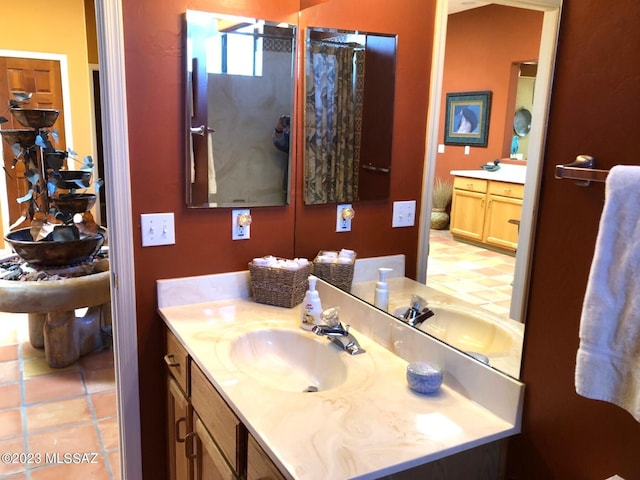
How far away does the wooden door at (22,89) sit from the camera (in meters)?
5.52

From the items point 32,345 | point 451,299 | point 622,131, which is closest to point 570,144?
point 622,131

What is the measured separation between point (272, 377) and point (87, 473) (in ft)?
4.47

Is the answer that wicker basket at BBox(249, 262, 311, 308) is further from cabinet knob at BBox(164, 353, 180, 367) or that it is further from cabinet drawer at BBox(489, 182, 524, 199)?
cabinet drawer at BBox(489, 182, 524, 199)

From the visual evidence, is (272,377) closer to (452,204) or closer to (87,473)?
(452,204)

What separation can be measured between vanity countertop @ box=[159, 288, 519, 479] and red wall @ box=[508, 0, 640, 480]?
0.12 m

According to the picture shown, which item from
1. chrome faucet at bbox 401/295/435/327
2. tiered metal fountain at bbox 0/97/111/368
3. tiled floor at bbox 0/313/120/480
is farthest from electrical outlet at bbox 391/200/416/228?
tiered metal fountain at bbox 0/97/111/368

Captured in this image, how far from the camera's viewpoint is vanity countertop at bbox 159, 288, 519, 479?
1097mm

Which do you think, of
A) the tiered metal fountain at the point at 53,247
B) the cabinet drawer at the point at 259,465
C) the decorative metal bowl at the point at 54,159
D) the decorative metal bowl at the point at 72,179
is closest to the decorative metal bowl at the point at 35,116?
the tiered metal fountain at the point at 53,247

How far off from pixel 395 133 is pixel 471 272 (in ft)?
2.11

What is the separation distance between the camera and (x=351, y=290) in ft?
6.44

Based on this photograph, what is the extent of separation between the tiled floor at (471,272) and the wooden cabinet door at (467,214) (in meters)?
0.03

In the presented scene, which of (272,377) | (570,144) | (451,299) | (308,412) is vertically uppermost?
(570,144)

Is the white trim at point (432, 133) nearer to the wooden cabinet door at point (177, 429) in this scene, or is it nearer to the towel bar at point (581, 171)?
the towel bar at point (581, 171)

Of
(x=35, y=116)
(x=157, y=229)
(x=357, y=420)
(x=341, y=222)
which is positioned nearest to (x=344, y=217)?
(x=341, y=222)
